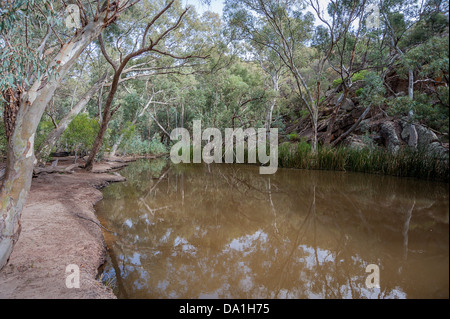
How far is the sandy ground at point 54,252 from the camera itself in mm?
1887

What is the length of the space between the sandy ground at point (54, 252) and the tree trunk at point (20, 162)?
0.21 m

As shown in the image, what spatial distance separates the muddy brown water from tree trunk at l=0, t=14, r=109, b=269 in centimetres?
92

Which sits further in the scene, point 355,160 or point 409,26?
point 409,26

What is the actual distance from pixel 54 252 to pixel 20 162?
3.10 ft

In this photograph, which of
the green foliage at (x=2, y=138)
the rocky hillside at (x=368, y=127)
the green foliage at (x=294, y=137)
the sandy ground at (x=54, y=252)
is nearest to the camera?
the sandy ground at (x=54, y=252)

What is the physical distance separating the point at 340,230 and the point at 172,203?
304cm

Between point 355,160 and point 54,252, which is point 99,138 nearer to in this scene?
point 54,252

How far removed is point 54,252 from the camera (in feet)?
8.20

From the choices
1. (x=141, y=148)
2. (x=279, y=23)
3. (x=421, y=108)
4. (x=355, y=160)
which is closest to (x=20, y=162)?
(x=421, y=108)

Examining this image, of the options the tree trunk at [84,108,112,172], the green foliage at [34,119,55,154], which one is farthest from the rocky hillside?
the green foliage at [34,119,55,154]

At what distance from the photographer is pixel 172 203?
4.97m

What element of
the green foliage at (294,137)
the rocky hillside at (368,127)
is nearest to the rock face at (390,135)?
the rocky hillside at (368,127)

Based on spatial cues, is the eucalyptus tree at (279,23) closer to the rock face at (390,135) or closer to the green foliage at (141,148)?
the rock face at (390,135)

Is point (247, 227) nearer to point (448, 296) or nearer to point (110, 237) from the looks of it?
point (110, 237)
